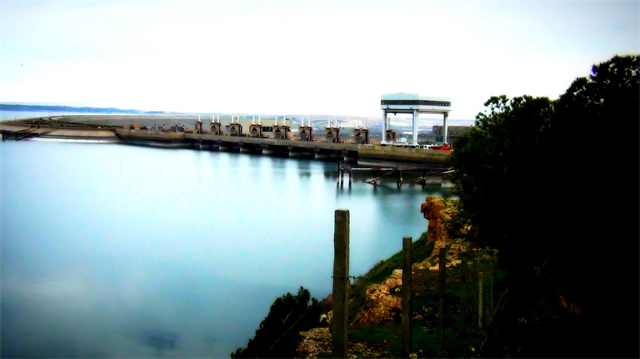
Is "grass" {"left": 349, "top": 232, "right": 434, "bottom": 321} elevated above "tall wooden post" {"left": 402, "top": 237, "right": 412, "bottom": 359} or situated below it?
below

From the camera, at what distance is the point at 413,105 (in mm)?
49250

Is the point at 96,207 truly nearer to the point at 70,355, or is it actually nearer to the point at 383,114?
the point at 70,355

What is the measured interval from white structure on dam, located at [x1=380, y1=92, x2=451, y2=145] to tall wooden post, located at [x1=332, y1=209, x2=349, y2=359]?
45331 mm

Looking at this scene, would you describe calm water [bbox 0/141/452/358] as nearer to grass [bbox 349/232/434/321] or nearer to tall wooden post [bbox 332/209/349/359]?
grass [bbox 349/232/434/321]

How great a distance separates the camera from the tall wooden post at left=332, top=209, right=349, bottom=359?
10.5 ft

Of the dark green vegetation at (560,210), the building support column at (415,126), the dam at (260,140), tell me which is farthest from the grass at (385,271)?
the building support column at (415,126)

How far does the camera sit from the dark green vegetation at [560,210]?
14.6 feet

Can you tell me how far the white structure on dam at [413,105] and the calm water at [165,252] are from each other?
1519 centimetres

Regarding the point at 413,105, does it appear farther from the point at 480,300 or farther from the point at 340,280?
the point at 340,280

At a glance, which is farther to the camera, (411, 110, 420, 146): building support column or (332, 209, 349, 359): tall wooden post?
(411, 110, 420, 146): building support column

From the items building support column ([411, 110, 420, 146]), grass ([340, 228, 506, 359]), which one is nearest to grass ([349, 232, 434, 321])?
grass ([340, 228, 506, 359])

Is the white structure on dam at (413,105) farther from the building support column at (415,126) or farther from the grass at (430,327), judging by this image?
the grass at (430,327)

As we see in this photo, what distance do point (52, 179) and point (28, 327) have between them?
81.6 feet

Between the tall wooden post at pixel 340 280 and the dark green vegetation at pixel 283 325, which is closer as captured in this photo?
the tall wooden post at pixel 340 280
